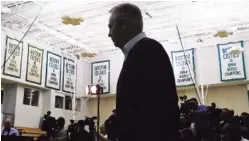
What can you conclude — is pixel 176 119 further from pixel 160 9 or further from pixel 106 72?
pixel 106 72

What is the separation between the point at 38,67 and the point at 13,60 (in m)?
1.25

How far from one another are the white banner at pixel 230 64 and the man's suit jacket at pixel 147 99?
36.8ft

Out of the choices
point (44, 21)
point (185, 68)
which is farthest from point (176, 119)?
point (185, 68)

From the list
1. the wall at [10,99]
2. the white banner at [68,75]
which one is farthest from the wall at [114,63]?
the wall at [10,99]

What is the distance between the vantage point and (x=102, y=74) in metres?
14.8

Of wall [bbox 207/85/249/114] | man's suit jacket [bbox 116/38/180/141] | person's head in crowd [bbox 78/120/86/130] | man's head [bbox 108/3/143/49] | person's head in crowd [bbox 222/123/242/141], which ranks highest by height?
wall [bbox 207/85/249/114]

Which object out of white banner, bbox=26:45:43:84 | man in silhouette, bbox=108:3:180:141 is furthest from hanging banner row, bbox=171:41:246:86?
man in silhouette, bbox=108:3:180:141

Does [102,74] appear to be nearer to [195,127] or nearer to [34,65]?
[34,65]

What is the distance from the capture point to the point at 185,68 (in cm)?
1300

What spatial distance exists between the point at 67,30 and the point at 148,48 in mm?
11197

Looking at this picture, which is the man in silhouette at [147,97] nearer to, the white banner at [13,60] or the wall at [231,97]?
the white banner at [13,60]

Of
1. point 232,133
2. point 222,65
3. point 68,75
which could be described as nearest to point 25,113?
point 68,75

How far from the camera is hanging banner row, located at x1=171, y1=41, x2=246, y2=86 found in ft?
40.1

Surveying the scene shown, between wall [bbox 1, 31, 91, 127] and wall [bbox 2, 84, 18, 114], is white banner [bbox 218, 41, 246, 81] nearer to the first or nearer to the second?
wall [bbox 1, 31, 91, 127]
